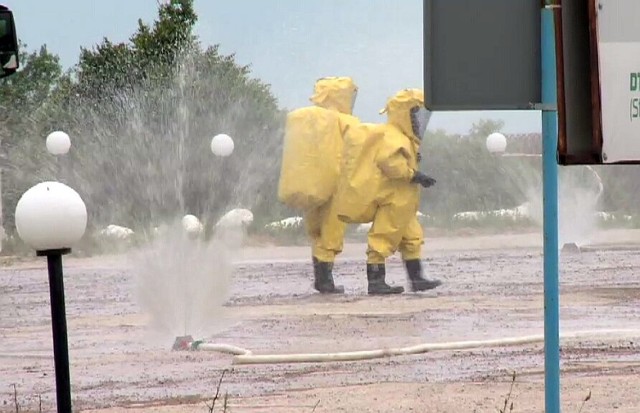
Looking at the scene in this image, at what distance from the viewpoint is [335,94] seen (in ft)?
36.8

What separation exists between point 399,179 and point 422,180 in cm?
20

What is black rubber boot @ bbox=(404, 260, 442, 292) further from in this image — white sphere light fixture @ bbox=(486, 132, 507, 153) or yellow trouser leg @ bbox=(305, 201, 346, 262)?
Answer: white sphere light fixture @ bbox=(486, 132, 507, 153)

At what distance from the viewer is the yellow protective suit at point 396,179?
1063cm

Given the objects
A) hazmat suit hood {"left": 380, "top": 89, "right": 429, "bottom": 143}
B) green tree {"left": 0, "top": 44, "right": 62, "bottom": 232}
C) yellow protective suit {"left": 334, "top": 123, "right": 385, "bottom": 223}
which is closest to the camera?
hazmat suit hood {"left": 380, "top": 89, "right": 429, "bottom": 143}

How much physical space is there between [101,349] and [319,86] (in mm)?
3143

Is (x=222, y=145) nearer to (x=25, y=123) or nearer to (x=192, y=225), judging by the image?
(x=192, y=225)

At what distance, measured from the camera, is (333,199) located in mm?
11125

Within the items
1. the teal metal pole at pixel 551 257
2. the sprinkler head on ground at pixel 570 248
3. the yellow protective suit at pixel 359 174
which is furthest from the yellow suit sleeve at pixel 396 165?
the teal metal pole at pixel 551 257

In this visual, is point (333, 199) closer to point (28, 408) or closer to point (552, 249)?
point (28, 408)

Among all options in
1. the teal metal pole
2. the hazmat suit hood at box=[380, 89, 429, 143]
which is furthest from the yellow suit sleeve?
the teal metal pole

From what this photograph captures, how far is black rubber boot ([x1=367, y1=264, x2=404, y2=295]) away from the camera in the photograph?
11.4 metres

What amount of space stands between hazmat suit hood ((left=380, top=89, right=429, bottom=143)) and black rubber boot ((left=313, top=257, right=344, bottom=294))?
1.34 m

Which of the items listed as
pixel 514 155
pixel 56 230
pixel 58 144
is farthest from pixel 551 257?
pixel 58 144

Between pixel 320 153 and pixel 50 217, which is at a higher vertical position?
pixel 320 153
